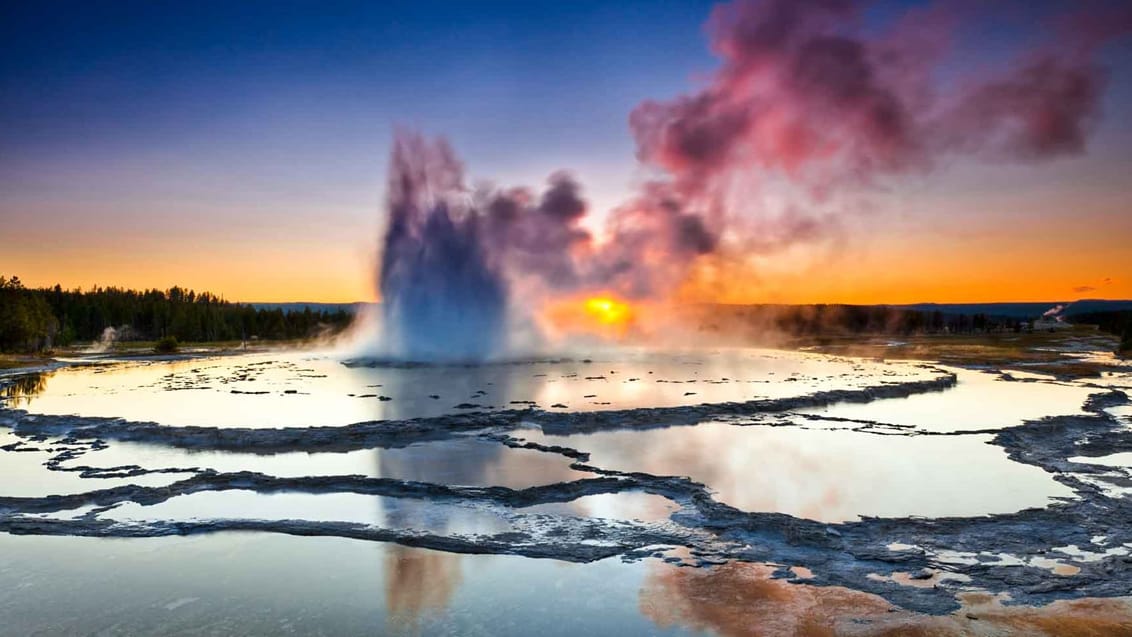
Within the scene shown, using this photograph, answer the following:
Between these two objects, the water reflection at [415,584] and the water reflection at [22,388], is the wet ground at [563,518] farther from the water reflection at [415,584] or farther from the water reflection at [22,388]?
the water reflection at [22,388]

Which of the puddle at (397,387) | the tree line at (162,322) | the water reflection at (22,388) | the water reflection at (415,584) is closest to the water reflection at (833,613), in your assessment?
the water reflection at (415,584)

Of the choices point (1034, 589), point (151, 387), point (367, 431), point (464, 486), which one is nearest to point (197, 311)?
point (151, 387)

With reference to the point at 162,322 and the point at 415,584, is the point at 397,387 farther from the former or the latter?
the point at 162,322

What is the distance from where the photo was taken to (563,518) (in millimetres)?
12086

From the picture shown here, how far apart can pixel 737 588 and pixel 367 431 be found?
13105 mm

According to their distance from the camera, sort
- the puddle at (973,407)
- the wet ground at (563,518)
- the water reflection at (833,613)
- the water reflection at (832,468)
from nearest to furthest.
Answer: the water reflection at (833,613) < the wet ground at (563,518) < the water reflection at (832,468) < the puddle at (973,407)

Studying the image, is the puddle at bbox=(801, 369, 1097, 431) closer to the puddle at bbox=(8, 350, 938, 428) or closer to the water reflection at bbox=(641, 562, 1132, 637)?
the puddle at bbox=(8, 350, 938, 428)

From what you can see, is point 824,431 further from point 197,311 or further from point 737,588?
point 197,311

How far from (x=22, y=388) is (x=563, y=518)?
1357 inches

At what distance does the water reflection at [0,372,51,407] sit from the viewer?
28.5 metres

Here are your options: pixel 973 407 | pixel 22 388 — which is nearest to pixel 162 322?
pixel 22 388

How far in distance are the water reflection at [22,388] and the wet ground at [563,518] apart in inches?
148

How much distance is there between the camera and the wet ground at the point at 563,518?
8.42 m

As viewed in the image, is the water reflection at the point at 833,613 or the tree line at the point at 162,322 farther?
the tree line at the point at 162,322
